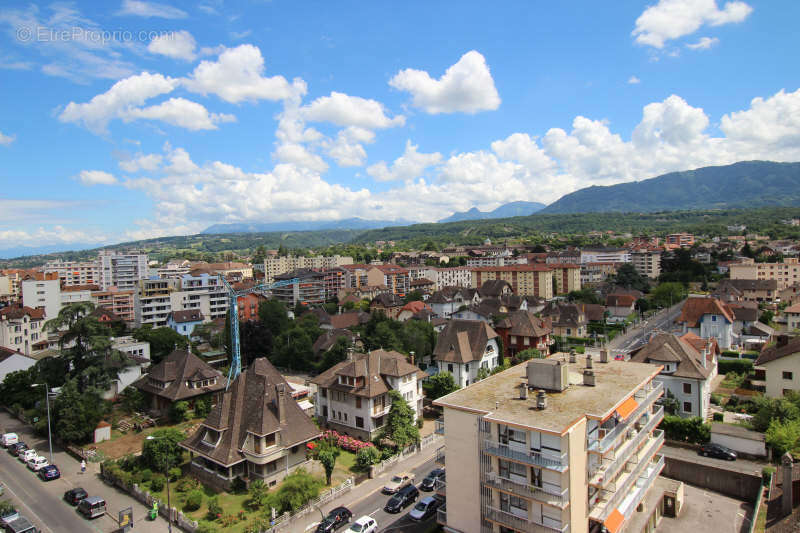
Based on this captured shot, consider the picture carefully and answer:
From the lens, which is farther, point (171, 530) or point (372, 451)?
point (372, 451)

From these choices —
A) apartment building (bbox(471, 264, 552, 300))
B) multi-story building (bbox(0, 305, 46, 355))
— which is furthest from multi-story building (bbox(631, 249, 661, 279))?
multi-story building (bbox(0, 305, 46, 355))

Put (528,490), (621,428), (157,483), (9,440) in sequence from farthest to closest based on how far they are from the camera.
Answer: (9,440), (157,483), (621,428), (528,490)

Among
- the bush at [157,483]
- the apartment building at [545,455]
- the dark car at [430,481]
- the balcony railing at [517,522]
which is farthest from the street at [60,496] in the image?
the balcony railing at [517,522]

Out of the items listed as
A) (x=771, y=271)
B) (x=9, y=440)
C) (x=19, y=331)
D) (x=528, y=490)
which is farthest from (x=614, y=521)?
(x=771, y=271)

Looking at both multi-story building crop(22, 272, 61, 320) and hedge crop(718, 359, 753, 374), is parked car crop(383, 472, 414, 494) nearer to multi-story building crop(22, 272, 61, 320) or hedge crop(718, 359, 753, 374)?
hedge crop(718, 359, 753, 374)

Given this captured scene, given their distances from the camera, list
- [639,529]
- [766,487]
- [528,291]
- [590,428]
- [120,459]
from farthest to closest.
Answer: [528,291], [120,459], [766,487], [639,529], [590,428]

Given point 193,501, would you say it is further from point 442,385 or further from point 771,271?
point 771,271

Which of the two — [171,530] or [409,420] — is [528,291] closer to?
[409,420]

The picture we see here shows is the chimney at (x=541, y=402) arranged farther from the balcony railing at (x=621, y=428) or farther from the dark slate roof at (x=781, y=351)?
the dark slate roof at (x=781, y=351)

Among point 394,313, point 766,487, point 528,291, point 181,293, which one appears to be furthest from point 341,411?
point 528,291
